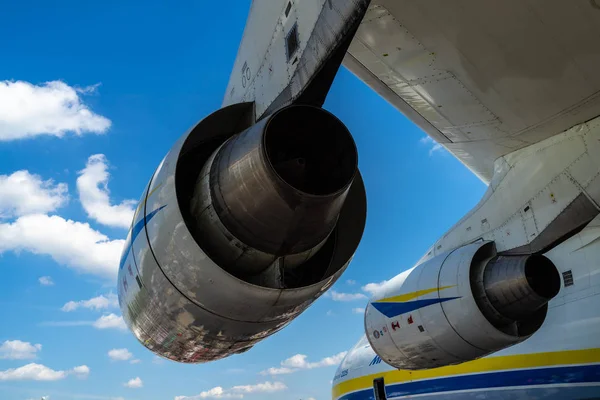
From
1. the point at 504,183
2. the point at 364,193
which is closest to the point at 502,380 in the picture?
the point at 504,183

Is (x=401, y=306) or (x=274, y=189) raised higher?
(x=274, y=189)

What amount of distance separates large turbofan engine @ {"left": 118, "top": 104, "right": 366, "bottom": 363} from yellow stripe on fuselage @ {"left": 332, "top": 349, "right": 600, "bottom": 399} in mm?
3753

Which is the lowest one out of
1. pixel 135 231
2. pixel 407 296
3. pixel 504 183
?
pixel 407 296

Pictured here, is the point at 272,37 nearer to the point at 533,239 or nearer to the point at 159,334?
the point at 159,334

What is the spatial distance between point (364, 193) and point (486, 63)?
4.71 feet

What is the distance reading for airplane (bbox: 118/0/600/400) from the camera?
2.98 m

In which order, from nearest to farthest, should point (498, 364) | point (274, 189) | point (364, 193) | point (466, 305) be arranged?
point (274, 189) < point (364, 193) < point (466, 305) < point (498, 364)

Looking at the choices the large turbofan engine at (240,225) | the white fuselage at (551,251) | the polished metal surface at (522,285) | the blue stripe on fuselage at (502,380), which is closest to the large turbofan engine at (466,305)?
the polished metal surface at (522,285)

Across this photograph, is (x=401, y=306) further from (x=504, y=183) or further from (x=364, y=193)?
(x=364, y=193)

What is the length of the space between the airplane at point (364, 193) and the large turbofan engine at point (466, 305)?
2 centimetres

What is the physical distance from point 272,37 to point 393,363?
4.23 meters

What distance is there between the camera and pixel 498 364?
22.1ft

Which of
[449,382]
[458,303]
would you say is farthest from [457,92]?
[449,382]

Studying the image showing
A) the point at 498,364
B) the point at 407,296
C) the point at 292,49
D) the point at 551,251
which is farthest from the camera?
the point at 498,364
